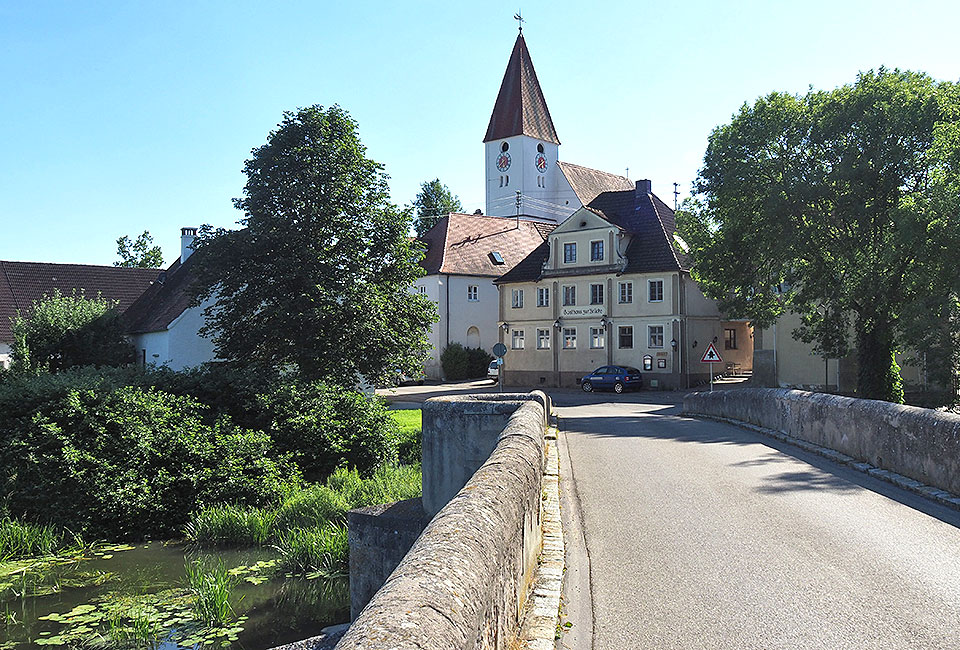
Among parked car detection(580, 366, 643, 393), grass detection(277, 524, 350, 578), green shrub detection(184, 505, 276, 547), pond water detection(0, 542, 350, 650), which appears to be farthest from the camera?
parked car detection(580, 366, 643, 393)

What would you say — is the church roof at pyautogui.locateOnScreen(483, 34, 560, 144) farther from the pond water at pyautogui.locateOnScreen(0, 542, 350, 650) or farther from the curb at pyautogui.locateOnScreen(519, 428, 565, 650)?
the curb at pyautogui.locateOnScreen(519, 428, 565, 650)

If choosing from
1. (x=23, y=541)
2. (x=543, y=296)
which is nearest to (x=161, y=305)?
(x=543, y=296)

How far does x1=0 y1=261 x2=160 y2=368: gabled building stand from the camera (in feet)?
146

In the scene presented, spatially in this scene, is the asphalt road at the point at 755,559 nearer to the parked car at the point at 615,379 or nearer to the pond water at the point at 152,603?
the pond water at the point at 152,603

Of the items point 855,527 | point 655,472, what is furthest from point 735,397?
point 855,527

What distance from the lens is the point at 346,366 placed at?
80.8 feet

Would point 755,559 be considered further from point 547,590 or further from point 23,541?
point 23,541

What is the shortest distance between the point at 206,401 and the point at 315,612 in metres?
10.4

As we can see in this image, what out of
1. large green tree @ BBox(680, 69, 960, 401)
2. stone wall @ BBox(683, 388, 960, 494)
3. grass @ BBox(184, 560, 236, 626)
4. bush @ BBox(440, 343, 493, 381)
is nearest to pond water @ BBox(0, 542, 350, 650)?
grass @ BBox(184, 560, 236, 626)

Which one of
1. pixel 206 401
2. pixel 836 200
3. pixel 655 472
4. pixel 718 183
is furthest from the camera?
pixel 718 183

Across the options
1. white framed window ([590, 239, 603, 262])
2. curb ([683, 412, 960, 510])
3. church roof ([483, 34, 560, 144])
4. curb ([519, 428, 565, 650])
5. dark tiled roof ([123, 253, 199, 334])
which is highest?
church roof ([483, 34, 560, 144])

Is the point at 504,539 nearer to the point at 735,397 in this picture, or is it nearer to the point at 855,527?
the point at 855,527

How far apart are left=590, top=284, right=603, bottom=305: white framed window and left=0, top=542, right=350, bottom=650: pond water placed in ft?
107

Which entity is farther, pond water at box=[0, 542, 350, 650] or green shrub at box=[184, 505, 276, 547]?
green shrub at box=[184, 505, 276, 547]
